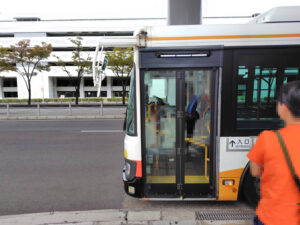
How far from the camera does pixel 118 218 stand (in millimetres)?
3107

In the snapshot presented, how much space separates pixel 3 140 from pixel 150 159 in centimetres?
752

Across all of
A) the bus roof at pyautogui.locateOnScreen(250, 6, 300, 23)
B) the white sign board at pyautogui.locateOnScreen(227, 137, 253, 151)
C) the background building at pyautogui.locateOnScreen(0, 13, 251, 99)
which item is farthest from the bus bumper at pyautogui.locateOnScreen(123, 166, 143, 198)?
the background building at pyautogui.locateOnScreen(0, 13, 251, 99)

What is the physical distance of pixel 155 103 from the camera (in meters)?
3.34

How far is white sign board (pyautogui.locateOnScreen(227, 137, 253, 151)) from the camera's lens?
319cm

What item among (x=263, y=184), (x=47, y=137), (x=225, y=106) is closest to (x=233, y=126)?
(x=225, y=106)

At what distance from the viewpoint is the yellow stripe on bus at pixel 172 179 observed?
11.0 ft

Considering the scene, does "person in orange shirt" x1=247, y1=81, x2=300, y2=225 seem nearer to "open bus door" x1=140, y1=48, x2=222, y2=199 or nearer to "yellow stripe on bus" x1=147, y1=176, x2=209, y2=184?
"open bus door" x1=140, y1=48, x2=222, y2=199

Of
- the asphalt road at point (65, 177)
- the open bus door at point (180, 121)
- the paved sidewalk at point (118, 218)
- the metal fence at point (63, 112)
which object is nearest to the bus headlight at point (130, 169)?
the open bus door at point (180, 121)

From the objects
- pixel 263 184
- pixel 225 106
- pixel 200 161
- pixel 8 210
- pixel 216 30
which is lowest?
pixel 8 210

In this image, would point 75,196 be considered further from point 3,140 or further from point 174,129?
point 3,140

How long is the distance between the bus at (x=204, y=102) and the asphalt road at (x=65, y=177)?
561mm

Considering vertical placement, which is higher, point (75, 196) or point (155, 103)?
point (155, 103)

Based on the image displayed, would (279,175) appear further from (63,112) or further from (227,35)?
(63,112)

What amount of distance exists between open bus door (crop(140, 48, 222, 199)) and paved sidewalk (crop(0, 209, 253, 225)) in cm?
28
